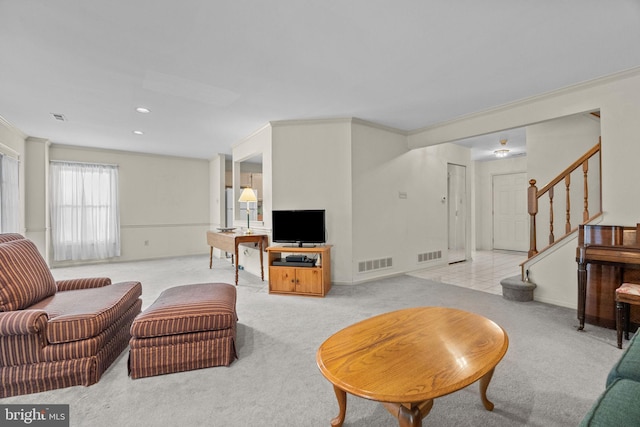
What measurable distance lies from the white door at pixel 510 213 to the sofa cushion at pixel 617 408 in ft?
21.5

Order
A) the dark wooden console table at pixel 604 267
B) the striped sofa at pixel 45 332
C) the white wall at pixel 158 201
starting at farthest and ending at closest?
the white wall at pixel 158 201
the dark wooden console table at pixel 604 267
the striped sofa at pixel 45 332

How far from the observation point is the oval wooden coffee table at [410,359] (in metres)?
1.11

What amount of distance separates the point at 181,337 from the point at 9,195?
4.53 meters

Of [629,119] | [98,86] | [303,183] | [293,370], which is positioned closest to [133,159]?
[98,86]

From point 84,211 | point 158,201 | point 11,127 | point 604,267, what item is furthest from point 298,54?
point 84,211

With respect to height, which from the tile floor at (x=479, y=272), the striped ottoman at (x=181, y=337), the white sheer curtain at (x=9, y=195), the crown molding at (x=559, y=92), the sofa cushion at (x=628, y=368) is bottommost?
the tile floor at (x=479, y=272)

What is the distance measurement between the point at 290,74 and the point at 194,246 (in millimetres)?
5613

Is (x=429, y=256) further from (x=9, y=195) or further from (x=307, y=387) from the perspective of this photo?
(x=9, y=195)

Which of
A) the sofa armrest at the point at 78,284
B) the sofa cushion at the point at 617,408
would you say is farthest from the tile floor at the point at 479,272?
the sofa armrest at the point at 78,284

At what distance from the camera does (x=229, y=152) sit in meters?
6.34

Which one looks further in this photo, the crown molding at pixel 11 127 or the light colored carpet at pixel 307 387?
the crown molding at pixel 11 127

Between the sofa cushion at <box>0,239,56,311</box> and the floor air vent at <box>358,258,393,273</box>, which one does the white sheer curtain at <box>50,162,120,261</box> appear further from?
the floor air vent at <box>358,258,393,273</box>

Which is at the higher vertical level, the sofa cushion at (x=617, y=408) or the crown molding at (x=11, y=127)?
the crown molding at (x=11, y=127)

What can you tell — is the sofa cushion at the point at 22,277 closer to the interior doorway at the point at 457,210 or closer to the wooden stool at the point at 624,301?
the wooden stool at the point at 624,301
